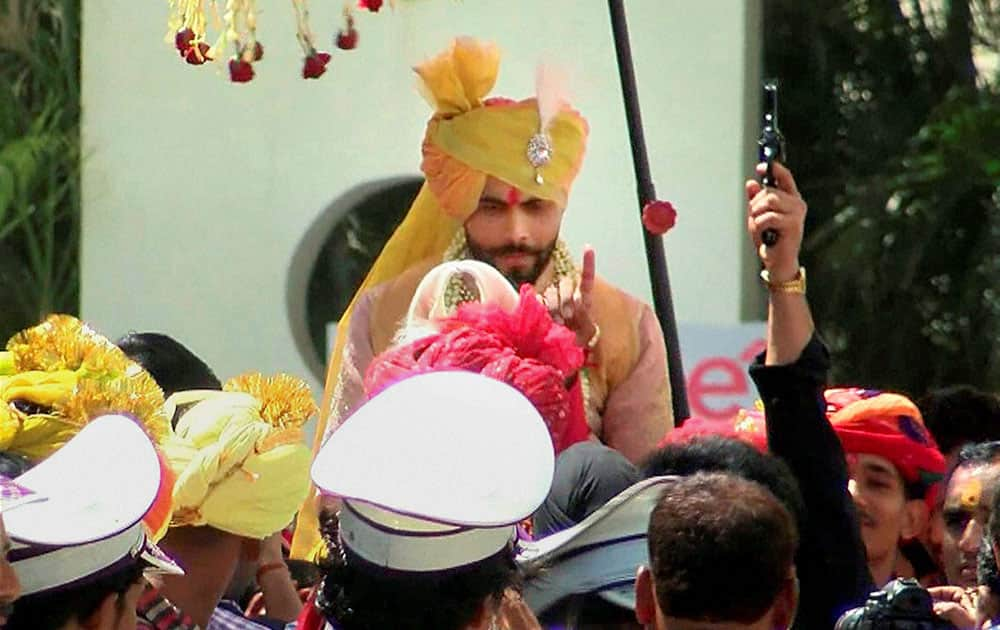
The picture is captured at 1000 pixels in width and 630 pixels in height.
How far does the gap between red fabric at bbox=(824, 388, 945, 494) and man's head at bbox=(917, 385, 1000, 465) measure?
721 millimetres

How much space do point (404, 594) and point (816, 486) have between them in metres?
0.86

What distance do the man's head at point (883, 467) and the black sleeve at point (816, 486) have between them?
77 cm

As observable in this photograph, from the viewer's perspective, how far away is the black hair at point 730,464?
10.0ft

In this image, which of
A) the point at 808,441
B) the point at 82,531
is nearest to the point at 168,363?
the point at 808,441

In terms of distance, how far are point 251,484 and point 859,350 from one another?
5165 millimetres

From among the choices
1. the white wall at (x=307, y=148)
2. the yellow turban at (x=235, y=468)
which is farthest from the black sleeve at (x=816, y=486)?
the white wall at (x=307, y=148)

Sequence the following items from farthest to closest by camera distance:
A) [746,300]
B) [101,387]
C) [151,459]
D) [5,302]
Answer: [5,302]
[746,300]
[101,387]
[151,459]

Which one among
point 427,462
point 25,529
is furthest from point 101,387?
point 427,462

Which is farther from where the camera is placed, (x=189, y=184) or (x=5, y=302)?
(x=5, y=302)

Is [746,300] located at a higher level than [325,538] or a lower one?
lower

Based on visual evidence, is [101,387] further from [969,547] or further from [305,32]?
[969,547]

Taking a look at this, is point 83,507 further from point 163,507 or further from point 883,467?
point 883,467

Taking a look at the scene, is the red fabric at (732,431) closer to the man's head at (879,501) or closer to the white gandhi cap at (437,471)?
the man's head at (879,501)

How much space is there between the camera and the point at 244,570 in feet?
13.4
